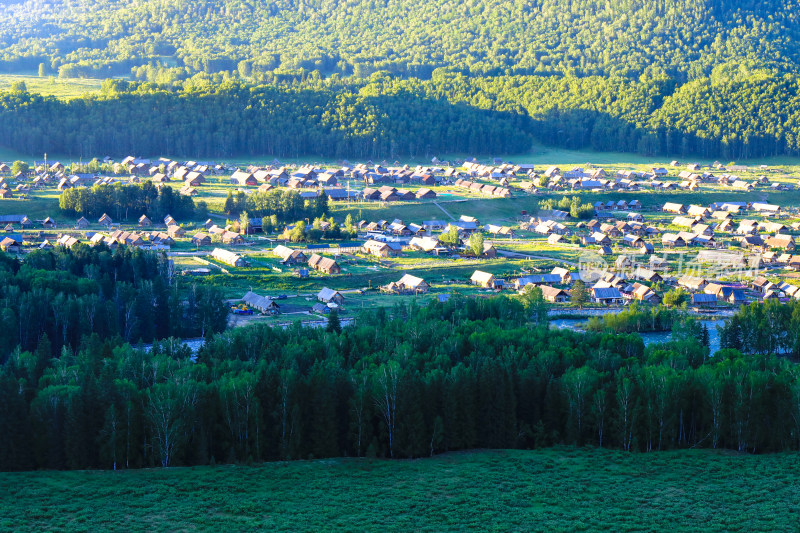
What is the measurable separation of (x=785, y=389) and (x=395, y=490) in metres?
11.4

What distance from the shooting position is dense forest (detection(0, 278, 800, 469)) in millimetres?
25844

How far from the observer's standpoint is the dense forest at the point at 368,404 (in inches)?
1017

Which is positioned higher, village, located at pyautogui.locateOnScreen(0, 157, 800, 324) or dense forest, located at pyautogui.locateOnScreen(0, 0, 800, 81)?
dense forest, located at pyautogui.locateOnScreen(0, 0, 800, 81)

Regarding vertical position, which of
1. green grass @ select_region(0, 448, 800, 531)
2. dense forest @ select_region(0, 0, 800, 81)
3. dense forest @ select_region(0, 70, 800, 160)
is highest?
dense forest @ select_region(0, 0, 800, 81)

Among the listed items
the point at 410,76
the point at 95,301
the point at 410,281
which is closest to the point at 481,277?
the point at 410,281

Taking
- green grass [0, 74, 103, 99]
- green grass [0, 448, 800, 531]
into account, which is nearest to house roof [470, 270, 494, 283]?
Answer: green grass [0, 448, 800, 531]

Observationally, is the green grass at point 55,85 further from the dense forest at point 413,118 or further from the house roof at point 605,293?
the house roof at point 605,293

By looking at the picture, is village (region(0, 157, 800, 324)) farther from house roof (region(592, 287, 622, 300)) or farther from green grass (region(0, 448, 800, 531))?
green grass (region(0, 448, 800, 531))

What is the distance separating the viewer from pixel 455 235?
191 ft

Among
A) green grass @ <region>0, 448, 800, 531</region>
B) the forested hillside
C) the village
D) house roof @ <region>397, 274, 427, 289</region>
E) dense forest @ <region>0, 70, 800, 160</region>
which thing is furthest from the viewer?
the forested hillside

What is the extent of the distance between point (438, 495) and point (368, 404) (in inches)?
167

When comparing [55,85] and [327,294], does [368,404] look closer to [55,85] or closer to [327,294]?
[327,294]

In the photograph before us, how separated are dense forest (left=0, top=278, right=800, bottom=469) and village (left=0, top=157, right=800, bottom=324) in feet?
40.3

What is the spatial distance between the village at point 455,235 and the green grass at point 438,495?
16.8 meters
